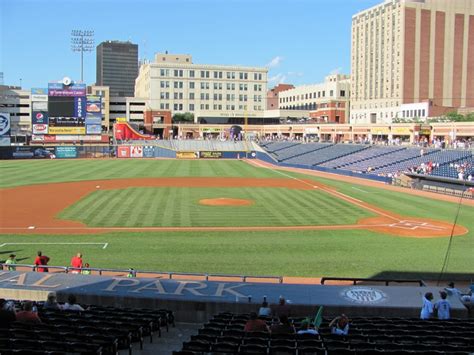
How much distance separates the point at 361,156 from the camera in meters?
71.2

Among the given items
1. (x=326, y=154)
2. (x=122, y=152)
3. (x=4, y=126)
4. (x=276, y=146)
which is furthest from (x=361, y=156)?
(x=4, y=126)

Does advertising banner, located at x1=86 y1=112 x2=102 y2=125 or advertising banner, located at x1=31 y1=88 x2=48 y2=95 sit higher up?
advertising banner, located at x1=31 y1=88 x2=48 y2=95

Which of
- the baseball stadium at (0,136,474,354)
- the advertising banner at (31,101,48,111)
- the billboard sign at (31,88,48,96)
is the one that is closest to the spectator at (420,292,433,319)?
the baseball stadium at (0,136,474,354)

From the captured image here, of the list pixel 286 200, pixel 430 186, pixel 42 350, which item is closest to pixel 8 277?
pixel 42 350

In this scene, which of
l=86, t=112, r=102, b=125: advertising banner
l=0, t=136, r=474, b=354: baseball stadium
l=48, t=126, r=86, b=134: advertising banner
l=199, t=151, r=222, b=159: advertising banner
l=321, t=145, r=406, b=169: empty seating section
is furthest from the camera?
l=199, t=151, r=222, b=159: advertising banner

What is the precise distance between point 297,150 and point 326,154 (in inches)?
426

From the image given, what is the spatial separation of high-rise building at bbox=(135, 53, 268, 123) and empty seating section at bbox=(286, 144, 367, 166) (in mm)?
53750

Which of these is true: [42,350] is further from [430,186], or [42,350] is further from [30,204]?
[430,186]

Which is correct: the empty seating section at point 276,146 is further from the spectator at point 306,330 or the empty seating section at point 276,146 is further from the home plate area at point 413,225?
the spectator at point 306,330

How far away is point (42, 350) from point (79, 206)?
104ft

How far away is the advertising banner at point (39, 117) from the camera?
85300 mm

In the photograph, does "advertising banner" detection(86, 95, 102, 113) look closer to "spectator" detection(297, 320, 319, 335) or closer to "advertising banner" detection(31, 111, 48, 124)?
"advertising banner" detection(31, 111, 48, 124)

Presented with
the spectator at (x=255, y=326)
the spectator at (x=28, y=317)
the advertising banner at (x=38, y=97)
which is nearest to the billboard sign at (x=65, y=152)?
the advertising banner at (x=38, y=97)

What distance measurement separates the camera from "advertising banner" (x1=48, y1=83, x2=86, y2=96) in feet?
273
